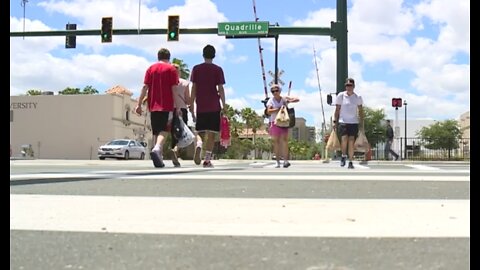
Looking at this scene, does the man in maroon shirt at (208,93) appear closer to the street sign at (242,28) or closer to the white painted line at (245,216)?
the white painted line at (245,216)

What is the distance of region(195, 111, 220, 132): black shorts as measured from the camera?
355 inches

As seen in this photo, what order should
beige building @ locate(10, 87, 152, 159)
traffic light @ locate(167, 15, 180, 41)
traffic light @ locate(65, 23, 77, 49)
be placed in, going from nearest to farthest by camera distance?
1. traffic light @ locate(167, 15, 180, 41)
2. traffic light @ locate(65, 23, 77, 49)
3. beige building @ locate(10, 87, 152, 159)

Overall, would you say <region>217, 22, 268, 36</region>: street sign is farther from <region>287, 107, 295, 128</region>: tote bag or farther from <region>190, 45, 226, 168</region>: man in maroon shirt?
<region>190, 45, 226, 168</region>: man in maroon shirt

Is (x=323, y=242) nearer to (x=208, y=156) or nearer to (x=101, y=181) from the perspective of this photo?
(x=101, y=181)

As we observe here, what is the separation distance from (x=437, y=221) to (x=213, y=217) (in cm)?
149

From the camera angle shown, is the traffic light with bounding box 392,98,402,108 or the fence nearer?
the traffic light with bounding box 392,98,402,108

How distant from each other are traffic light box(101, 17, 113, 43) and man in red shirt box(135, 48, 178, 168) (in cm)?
1471

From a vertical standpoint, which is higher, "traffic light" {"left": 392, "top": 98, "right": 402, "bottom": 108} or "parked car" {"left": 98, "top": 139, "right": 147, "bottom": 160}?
"traffic light" {"left": 392, "top": 98, "right": 402, "bottom": 108}

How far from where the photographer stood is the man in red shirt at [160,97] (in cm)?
872

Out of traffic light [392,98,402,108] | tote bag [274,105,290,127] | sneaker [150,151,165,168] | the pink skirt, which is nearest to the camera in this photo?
sneaker [150,151,165,168]

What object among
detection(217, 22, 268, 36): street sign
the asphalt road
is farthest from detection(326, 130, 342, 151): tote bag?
detection(217, 22, 268, 36): street sign
